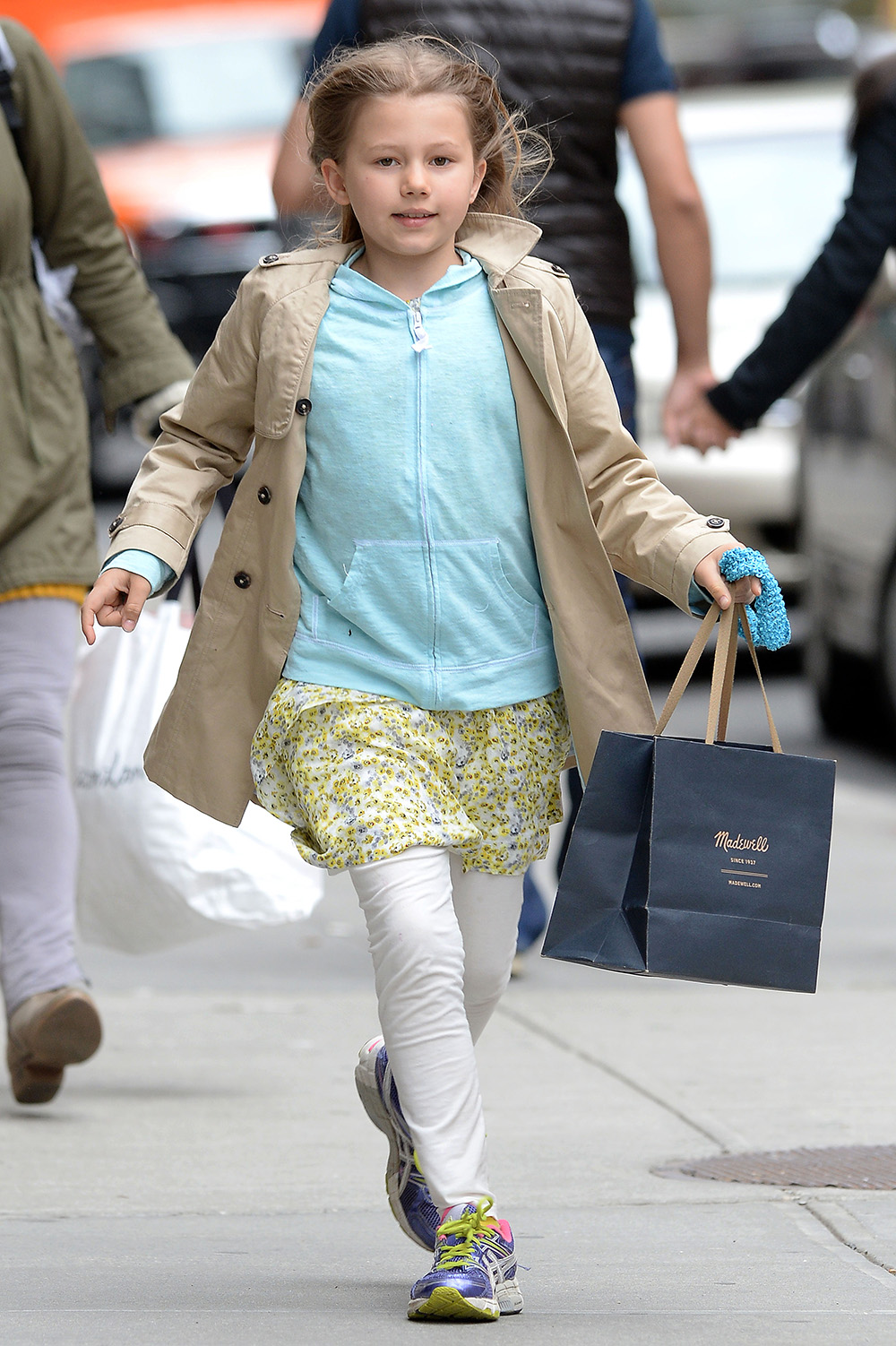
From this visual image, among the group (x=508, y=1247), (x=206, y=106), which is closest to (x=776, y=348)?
(x=508, y=1247)

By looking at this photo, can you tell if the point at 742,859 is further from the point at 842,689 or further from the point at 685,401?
the point at 842,689

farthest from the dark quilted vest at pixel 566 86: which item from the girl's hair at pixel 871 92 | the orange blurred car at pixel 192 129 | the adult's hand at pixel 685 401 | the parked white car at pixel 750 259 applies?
the orange blurred car at pixel 192 129

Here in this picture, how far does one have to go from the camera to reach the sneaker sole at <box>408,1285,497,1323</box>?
10.2 feet

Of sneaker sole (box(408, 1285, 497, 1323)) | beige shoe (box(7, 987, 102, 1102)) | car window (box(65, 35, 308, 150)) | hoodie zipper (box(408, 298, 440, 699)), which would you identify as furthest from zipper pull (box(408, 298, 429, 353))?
car window (box(65, 35, 308, 150))

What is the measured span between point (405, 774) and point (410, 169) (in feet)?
2.67

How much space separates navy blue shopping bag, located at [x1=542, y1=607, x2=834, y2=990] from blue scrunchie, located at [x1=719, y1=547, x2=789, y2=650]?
15cm

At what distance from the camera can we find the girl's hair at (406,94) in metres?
3.34

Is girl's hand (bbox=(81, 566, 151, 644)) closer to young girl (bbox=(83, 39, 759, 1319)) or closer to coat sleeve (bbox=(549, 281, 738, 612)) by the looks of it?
young girl (bbox=(83, 39, 759, 1319))

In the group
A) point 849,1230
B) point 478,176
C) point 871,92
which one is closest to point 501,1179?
point 849,1230

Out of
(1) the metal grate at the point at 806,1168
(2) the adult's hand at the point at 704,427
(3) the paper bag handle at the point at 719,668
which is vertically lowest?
(1) the metal grate at the point at 806,1168

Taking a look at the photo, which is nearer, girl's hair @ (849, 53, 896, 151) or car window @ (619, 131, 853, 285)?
girl's hair @ (849, 53, 896, 151)

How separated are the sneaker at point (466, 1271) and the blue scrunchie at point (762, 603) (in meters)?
0.82

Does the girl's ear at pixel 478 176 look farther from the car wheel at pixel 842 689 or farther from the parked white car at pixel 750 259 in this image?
the parked white car at pixel 750 259

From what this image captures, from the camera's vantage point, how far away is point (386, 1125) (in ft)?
11.3
